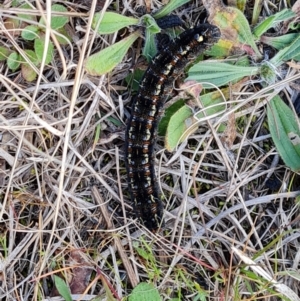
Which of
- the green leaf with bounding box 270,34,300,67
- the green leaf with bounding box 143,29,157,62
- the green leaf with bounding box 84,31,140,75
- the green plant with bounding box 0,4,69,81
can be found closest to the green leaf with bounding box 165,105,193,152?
the green leaf with bounding box 143,29,157,62

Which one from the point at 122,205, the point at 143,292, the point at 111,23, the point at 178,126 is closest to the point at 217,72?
the point at 178,126

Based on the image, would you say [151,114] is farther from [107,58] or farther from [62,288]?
[62,288]

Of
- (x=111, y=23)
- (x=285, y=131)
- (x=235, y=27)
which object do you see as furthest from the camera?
(x=285, y=131)

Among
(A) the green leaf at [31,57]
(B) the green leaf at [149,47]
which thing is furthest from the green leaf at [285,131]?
(A) the green leaf at [31,57]

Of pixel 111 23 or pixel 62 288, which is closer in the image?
pixel 111 23

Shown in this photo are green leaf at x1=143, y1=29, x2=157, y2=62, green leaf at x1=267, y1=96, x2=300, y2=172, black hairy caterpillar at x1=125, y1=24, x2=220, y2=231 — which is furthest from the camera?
green leaf at x1=267, y1=96, x2=300, y2=172

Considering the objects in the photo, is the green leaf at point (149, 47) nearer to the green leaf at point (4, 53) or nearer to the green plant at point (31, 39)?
the green plant at point (31, 39)

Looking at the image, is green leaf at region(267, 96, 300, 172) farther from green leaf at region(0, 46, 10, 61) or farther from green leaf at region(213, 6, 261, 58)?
green leaf at region(0, 46, 10, 61)

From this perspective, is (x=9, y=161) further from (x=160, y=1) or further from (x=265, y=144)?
(x=265, y=144)
